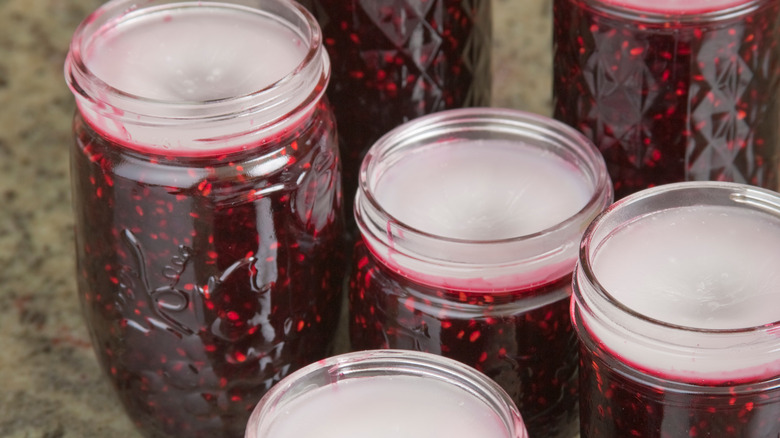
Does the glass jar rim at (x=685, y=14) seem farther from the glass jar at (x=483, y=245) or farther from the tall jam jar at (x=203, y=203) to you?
the tall jam jar at (x=203, y=203)

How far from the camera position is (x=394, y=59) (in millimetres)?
996

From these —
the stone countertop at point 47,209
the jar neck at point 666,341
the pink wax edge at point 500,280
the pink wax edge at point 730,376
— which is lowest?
the stone countertop at point 47,209

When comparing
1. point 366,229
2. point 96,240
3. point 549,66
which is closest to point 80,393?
point 96,240

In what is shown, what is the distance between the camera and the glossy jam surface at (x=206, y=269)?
812 millimetres

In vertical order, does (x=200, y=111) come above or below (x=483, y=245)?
above

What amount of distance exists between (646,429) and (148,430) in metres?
0.44

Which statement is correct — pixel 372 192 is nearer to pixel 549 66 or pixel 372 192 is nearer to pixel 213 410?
pixel 213 410

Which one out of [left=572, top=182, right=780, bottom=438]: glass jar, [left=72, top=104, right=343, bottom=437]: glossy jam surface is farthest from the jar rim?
[left=72, top=104, right=343, bottom=437]: glossy jam surface

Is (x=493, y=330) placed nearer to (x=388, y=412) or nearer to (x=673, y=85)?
(x=388, y=412)

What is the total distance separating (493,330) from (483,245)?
68 mm

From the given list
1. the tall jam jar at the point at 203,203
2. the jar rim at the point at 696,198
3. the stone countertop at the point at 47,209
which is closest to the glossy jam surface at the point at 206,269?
the tall jam jar at the point at 203,203

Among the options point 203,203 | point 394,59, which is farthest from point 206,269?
point 394,59

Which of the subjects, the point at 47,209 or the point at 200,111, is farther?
the point at 47,209

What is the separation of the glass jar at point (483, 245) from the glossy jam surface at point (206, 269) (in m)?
0.05
